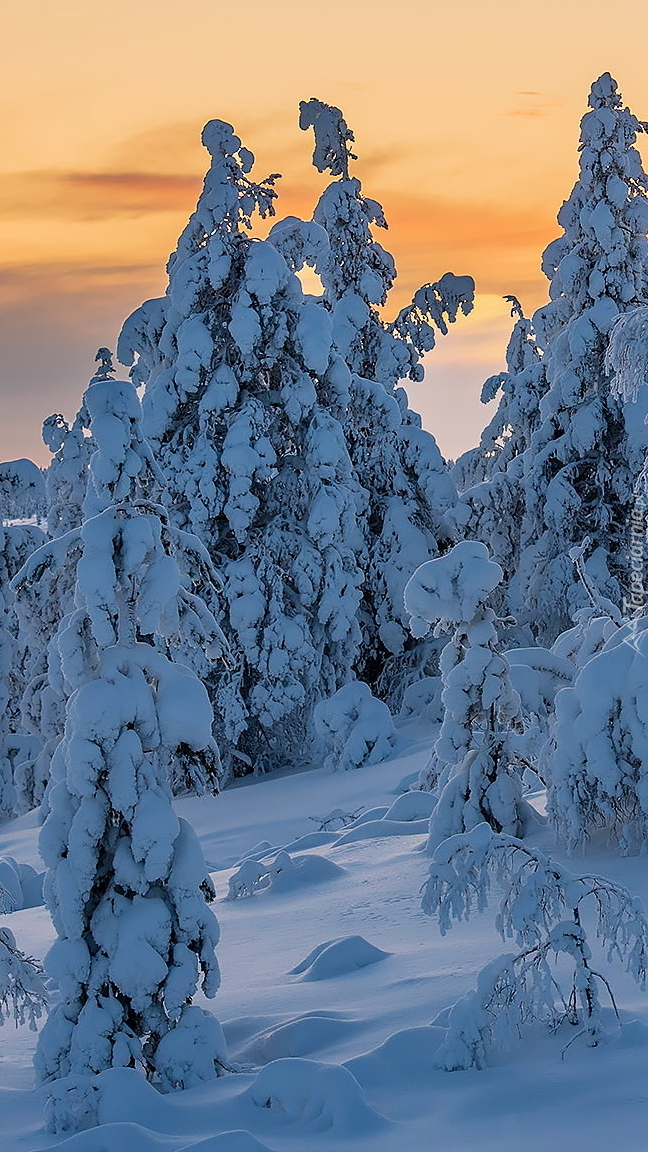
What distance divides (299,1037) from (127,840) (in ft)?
4.63

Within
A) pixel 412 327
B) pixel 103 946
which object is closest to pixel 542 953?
pixel 103 946

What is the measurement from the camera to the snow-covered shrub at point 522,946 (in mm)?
5902

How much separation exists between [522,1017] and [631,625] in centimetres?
527

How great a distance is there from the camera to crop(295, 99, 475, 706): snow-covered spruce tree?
24.6 metres

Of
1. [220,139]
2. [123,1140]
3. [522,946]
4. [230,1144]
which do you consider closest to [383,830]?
[522,946]

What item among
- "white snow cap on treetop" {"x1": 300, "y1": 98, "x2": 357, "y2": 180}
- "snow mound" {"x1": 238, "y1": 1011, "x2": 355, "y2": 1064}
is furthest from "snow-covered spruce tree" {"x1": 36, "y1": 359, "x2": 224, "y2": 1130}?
"white snow cap on treetop" {"x1": 300, "y1": 98, "x2": 357, "y2": 180}

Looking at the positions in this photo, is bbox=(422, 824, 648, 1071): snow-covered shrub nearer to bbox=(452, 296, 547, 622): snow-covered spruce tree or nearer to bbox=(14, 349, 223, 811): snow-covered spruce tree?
bbox=(14, 349, 223, 811): snow-covered spruce tree

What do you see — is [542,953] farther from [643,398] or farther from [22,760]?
[22,760]

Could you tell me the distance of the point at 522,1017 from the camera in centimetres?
604

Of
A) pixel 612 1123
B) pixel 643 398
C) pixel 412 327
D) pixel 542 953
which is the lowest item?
pixel 612 1123

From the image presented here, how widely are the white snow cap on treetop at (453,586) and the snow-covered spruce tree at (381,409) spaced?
504 inches

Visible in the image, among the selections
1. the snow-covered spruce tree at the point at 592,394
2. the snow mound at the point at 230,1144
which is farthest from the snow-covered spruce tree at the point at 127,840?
the snow-covered spruce tree at the point at 592,394

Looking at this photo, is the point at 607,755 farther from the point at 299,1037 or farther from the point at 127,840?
the point at 127,840

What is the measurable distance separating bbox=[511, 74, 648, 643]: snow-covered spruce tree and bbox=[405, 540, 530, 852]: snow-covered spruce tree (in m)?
12.1
